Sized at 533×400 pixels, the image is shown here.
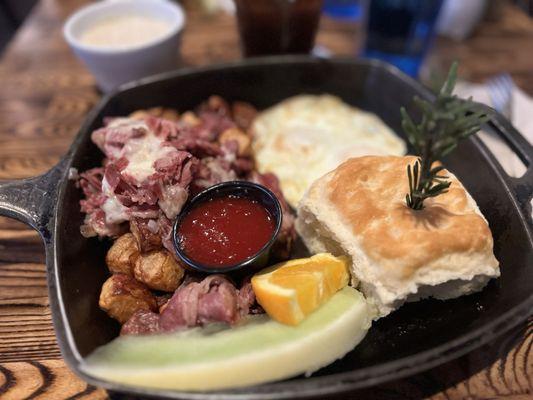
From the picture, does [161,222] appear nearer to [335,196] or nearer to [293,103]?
[335,196]

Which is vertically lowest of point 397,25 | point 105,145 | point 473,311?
point 473,311

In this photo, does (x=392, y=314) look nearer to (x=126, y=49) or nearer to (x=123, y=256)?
(x=123, y=256)

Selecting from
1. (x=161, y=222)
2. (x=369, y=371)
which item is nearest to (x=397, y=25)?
(x=161, y=222)

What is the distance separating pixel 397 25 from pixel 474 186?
1.88 m

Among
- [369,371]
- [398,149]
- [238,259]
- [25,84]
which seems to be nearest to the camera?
[369,371]

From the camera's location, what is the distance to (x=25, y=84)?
397 centimetres

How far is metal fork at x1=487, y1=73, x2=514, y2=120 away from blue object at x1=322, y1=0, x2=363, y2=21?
1.78 meters

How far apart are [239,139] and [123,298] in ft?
4.27

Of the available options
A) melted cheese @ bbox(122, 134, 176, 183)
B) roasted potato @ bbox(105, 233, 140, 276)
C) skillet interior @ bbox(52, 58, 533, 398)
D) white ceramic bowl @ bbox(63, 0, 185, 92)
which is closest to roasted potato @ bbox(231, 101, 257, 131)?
skillet interior @ bbox(52, 58, 533, 398)

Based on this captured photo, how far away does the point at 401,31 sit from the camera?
373 cm

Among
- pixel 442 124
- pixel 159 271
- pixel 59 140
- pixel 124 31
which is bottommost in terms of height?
pixel 59 140

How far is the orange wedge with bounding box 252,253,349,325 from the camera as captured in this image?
71.5 inches

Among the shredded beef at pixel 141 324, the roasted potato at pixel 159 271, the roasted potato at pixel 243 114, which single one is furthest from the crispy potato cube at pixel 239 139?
the shredded beef at pixel 141 324

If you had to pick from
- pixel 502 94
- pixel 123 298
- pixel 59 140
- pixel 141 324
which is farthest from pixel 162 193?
pixel 502 94
